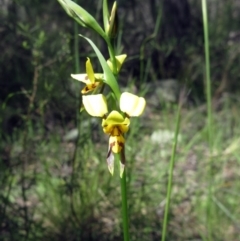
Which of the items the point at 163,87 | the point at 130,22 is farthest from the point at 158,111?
the point at 130,22

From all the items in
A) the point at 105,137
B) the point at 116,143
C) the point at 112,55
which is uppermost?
the point at 112,55

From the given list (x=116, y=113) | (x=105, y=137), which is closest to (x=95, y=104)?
(x=116, y=113)

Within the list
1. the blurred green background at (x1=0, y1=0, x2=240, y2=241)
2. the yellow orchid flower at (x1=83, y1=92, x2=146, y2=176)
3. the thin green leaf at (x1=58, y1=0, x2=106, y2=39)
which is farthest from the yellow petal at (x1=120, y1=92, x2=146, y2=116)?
the blurred green background at (x1=0, y1=0, x2=240, y2=241)

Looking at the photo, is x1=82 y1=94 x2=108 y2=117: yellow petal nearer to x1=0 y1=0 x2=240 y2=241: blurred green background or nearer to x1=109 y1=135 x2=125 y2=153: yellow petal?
x1=109 y1=135 x2=125 y2=153: yellow petal

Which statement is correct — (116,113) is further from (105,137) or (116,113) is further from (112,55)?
(105,137)

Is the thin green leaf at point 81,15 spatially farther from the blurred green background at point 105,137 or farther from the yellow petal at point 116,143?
the blurred green background at point 105,137

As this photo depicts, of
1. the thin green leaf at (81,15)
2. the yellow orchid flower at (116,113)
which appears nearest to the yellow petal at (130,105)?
the yellow orchid flower at (116,113)

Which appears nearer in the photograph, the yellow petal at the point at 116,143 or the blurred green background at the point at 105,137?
the yellow petal at the point at 116,143

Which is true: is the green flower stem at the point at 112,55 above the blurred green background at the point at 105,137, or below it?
above
